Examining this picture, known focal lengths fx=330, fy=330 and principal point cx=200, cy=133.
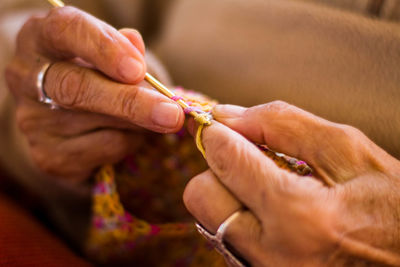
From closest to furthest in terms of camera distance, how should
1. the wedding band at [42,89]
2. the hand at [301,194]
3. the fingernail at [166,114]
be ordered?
the hand at [301,194], the fingernail at [166,114], the wedding band at [42,89]

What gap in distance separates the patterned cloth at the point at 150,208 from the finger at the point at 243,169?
0.74 ft

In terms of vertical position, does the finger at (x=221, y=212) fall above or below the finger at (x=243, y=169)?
below

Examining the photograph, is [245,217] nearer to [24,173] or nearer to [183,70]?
[183,70]

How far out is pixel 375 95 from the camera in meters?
0.56

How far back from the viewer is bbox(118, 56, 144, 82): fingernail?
0.51m

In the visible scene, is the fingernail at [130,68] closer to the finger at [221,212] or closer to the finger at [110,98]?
the finger at [110,98]

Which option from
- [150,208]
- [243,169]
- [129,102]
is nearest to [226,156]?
[243,169]

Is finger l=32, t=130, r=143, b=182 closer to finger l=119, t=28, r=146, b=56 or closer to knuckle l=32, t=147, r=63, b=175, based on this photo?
knuckle l=32, t=147, r=63, b=175

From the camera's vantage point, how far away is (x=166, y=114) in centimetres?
48

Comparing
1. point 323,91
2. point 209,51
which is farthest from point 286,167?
point 209,51

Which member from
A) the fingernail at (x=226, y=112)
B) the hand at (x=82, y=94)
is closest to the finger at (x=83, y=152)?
the hand at (x=82, y=94)

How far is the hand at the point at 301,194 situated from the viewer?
0.37 metres

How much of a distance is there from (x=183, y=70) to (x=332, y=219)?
0.58 m

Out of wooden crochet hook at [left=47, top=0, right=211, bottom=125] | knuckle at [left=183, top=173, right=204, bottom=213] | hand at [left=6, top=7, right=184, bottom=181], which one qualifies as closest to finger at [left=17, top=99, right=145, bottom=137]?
hand at [left=6, top=7, right=184, bottom=181]
